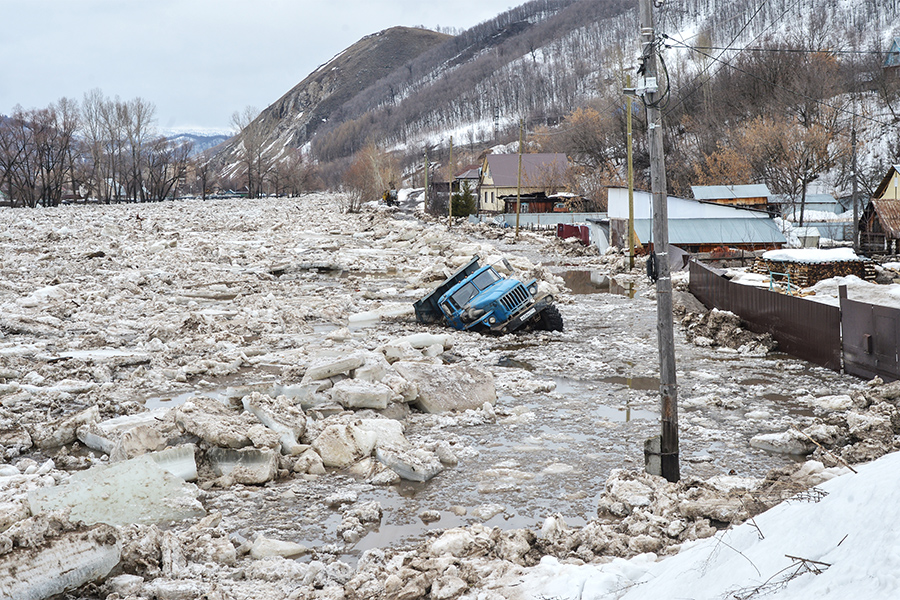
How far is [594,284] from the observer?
92.7ft

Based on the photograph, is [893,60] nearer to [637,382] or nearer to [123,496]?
[637,382]

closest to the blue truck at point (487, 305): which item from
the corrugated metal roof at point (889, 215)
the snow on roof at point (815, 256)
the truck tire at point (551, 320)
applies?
the truck tire at point (551, 320)

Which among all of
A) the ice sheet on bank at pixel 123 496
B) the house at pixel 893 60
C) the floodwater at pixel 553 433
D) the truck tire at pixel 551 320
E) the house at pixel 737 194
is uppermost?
the house at pixel 893 60

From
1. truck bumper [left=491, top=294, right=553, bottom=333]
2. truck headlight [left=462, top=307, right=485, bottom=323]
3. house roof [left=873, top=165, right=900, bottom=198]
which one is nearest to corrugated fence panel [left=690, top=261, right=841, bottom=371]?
truck bumper [left=491, top=294, right=553, bottom=333]

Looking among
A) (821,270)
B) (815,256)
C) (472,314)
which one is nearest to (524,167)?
(815,256)

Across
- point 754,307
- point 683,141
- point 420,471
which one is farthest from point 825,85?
point 420,471

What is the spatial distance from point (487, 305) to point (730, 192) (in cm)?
3290

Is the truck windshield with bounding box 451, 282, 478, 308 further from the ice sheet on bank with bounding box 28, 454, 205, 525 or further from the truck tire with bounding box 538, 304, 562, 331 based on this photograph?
the ice sheet on bank with bounding box 28, 454, 205, 525

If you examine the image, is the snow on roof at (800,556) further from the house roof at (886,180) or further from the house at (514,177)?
the house at (514,177)

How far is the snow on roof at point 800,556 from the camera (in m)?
3.21

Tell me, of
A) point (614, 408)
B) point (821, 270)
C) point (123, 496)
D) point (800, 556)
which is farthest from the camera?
point (821, 270)

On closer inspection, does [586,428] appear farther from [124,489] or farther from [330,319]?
[330,319]

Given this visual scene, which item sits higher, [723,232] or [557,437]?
[723,232]

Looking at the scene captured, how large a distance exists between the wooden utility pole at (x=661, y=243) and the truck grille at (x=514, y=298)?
920 cm
